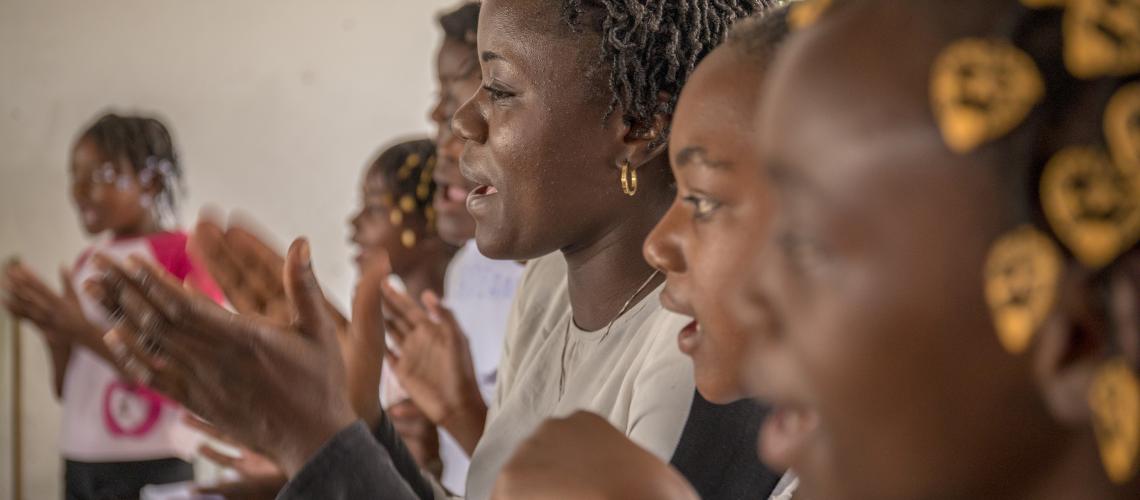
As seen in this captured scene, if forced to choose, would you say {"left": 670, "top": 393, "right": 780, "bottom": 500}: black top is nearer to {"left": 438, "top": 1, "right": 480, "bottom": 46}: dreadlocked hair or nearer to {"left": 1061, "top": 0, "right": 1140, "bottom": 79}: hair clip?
{"left": 1061, "top": 0, "right": 1140, "bottom": 79}: hair clip

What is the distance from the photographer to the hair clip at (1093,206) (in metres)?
0.41

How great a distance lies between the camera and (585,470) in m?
0.59

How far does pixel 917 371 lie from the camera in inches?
17.2

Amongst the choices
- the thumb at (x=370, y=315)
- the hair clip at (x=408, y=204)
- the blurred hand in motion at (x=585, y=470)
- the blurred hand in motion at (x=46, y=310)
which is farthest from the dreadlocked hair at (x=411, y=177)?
the blurred hand in motion at (x=585, y=470)

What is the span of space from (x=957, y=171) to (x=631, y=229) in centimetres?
65

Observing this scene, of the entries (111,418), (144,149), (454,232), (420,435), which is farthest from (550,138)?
(144,149)

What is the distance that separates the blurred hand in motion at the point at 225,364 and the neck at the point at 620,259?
30 centimetres

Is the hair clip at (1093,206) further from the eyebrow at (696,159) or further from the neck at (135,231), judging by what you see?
the neck at (135,231)

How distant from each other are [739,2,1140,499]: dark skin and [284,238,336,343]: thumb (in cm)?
53

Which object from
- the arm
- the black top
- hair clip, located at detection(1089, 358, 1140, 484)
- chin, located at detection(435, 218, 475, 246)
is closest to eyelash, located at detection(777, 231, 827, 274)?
hair clip, located at detection(1089, 358, 1140, 484)

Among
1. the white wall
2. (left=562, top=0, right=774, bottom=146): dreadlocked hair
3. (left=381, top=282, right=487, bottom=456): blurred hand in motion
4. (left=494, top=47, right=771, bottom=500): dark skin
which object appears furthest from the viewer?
the white wall

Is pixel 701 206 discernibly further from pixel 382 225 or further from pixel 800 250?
pixel 382 225

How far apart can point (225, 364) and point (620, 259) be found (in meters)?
0.37

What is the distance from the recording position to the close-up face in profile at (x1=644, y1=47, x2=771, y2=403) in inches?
27.5
